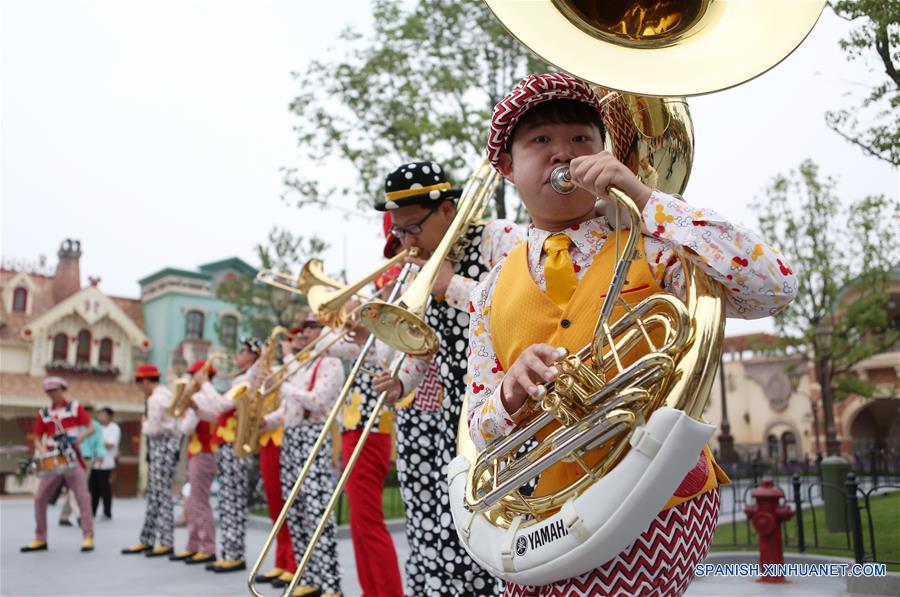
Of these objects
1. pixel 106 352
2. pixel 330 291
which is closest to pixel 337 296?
pixel 330 291

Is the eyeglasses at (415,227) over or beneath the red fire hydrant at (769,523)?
over

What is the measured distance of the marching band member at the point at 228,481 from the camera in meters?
7.57

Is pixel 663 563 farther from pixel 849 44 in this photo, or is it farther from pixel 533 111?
pixel 849 44

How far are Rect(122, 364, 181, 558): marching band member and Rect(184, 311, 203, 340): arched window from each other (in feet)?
96.9

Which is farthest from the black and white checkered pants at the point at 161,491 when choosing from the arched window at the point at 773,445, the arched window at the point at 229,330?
the arched window at the point at 773,445

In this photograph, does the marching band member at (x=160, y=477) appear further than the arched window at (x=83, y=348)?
No

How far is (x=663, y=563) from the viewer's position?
1742 mm

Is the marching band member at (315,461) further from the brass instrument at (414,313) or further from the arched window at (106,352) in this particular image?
the arched window at (106,352)

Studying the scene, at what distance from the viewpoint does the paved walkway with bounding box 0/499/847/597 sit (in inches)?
227

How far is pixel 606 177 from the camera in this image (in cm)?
174

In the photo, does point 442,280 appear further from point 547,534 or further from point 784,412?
point 784,412

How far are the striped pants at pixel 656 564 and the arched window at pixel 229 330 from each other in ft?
117

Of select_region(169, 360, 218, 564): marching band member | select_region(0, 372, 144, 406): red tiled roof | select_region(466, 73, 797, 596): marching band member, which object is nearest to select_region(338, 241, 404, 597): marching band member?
select_region(466, 73, 797, 596): marching band member

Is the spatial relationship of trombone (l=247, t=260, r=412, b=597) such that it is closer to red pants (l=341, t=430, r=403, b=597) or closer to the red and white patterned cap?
red pants (l=341, t=430, r=403, b=597)
